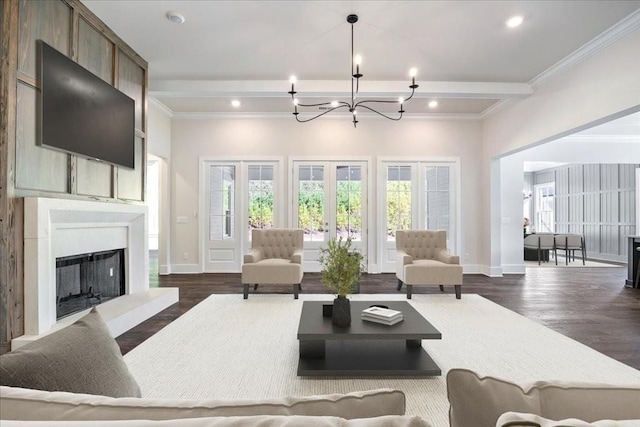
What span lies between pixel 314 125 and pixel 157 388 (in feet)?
18.0

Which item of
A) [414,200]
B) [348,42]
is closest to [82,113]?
[348,42]

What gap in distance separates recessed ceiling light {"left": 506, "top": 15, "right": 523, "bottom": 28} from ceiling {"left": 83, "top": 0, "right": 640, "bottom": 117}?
0.07 metres

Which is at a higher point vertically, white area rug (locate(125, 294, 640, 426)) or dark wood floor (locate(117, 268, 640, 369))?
white area rug (locate(125, 294, 640, 426))

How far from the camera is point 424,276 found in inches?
182

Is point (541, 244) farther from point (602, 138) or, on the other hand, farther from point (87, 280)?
point (87, 280)

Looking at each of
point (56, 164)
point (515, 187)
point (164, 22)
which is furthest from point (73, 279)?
point (515, 187)

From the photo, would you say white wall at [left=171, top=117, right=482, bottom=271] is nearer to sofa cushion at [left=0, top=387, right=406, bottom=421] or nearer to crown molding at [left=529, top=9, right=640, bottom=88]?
crown molding at [left=529, top=9, right=640, bottom=88]

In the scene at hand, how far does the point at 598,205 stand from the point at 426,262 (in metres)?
8.31

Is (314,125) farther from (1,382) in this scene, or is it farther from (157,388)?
(1,382)

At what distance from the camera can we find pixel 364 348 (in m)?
2.67

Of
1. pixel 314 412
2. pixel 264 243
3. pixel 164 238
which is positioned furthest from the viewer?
pixel 164 238

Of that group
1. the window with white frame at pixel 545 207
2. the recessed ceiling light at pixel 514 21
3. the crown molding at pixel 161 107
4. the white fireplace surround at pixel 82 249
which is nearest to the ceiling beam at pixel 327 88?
the crown molding at pixel 161 107

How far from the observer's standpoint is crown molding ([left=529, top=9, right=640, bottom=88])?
11.0 feet

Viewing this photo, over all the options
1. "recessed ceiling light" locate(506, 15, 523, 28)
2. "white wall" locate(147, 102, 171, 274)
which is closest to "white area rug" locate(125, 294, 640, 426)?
"white wall" locate(147, 102, 171, 274)
